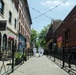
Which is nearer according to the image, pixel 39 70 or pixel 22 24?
pixel 39 70

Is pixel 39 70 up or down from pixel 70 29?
down

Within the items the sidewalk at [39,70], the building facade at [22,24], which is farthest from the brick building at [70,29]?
the sidewalk at [39,70]

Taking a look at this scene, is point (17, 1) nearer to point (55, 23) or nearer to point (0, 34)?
Answer: point (0, 34)

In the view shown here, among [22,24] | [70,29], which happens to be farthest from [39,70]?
[22,24]

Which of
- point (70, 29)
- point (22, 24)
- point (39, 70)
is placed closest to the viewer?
point (39, 70)

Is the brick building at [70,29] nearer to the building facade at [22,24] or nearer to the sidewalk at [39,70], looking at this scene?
the building facade at [22,24]

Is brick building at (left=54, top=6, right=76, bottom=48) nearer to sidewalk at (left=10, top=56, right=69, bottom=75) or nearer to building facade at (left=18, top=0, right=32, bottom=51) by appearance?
building facade at (left=18, top=0, right=32, bottom=51)

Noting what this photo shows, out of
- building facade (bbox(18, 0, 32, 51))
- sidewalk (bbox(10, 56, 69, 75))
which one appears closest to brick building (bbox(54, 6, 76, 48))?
building facade (bbox(18, 0, 32, 51))

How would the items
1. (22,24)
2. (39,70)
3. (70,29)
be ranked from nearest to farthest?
(39,70) → (70,29) → (22,24)

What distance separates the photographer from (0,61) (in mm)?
12062

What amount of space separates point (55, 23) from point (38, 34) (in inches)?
2250

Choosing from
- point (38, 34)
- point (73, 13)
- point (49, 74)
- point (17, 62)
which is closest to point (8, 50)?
point (49, 74)

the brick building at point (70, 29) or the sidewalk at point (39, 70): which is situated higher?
the brick building at point (70, 29)

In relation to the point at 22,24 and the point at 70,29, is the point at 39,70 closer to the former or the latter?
the point at 70,29
